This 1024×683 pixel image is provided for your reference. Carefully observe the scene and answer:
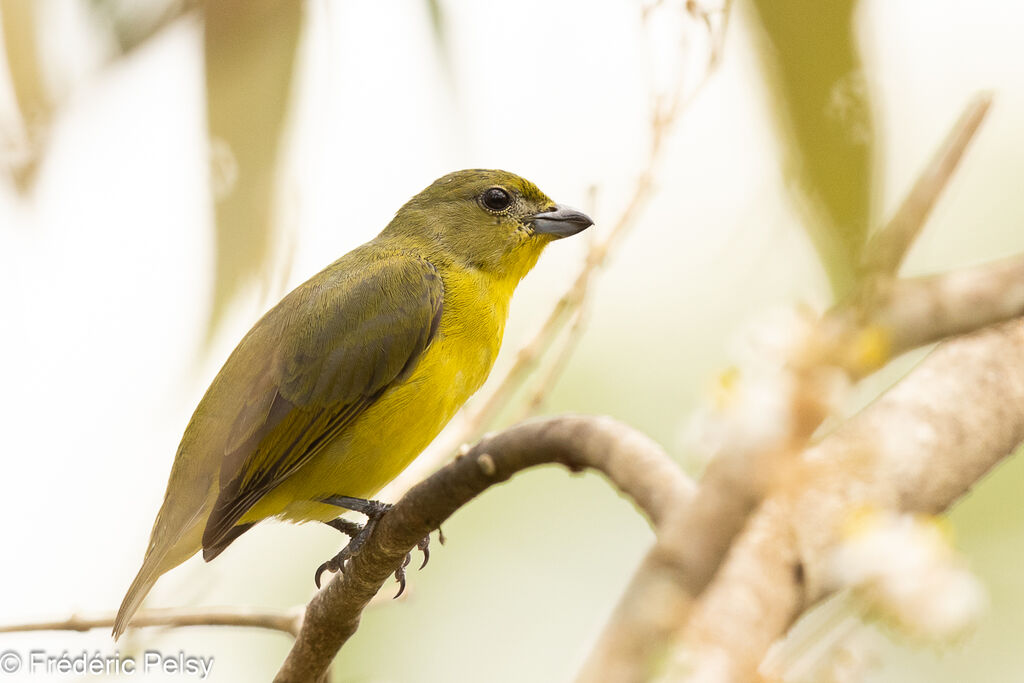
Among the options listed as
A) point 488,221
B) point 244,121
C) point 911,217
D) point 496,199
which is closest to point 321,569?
point 488,221

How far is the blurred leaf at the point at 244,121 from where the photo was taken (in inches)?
65.8

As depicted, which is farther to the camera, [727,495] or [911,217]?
[727,495]

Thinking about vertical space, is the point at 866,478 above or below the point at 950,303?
below

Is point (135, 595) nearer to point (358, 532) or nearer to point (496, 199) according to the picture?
point (358, 532)

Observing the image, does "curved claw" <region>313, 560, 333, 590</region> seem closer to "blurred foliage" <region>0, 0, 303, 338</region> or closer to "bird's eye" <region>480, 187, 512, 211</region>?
"bird's eye" <region>480, 187, 512, 211</region>

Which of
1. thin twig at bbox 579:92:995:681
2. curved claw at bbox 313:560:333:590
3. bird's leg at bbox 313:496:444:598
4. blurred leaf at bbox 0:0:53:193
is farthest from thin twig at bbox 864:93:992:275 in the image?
curved claw at bbox 313:560:333:590

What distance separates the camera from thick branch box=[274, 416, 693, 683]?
1.57 m

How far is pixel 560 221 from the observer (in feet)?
14.1

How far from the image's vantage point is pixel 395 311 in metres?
3.76

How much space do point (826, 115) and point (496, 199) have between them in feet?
11.6

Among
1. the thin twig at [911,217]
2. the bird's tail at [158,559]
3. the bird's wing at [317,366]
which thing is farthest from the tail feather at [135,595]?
the thin twig at [911,217]

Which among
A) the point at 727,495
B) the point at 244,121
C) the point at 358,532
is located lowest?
the point at 358,532

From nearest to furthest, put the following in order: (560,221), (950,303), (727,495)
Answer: (727,495) < (950,303) < (560,221)

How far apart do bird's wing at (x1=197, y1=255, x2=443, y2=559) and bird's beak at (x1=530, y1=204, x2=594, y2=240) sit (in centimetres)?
58
